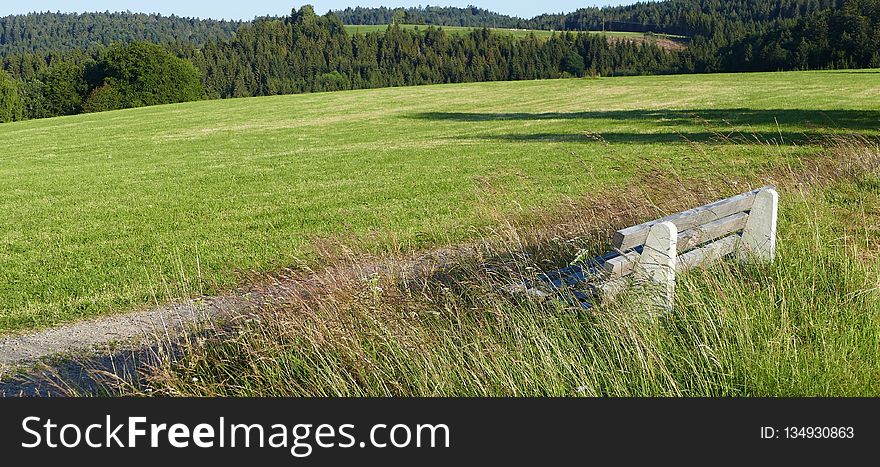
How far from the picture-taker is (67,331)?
7723 millimetres

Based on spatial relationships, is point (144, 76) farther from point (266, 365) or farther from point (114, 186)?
point (266, 365)

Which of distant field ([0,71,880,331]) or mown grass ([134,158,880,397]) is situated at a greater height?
mown grass ([134,158,880,397])

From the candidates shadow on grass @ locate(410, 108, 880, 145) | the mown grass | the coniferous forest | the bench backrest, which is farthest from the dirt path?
the coniferous forest

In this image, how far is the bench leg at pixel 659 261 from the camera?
5.74m

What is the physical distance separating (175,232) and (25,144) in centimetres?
2384

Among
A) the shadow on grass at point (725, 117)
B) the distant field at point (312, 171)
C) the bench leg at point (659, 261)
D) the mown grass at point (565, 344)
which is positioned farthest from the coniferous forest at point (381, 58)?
the bench leg at point (659, 261)

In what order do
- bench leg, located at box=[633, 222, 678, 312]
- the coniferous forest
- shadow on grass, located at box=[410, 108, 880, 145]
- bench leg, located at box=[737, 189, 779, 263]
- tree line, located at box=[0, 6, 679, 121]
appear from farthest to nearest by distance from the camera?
tree line, located at box=[0, 6, 679, 121]
the coniferous forest
shadow on grass, located at box=[410, 108, 880, 145]
bench leg, located at box=[737, 189, 779, 263]
bench leg, located at box=[633, 222, 678, 312]

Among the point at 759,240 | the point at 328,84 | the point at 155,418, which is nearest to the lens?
the point at 155,418

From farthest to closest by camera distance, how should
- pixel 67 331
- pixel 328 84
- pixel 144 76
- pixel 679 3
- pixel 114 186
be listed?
pixel 679 3
pixel 328 84
pixel 144 76
pixel 114 186
pixel 67 331

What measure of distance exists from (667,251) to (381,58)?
96.7 metres

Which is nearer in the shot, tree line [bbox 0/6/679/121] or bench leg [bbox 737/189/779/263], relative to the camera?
bench leg [bbox 737/189/779/263]

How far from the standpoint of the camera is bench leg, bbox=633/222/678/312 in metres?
5.74

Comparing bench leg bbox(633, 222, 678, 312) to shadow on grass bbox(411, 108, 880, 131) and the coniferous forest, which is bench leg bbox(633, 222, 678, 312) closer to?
shadow on grass bbox(411, 108, 880, 131)

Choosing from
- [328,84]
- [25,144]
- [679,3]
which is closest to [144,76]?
[328,84]
